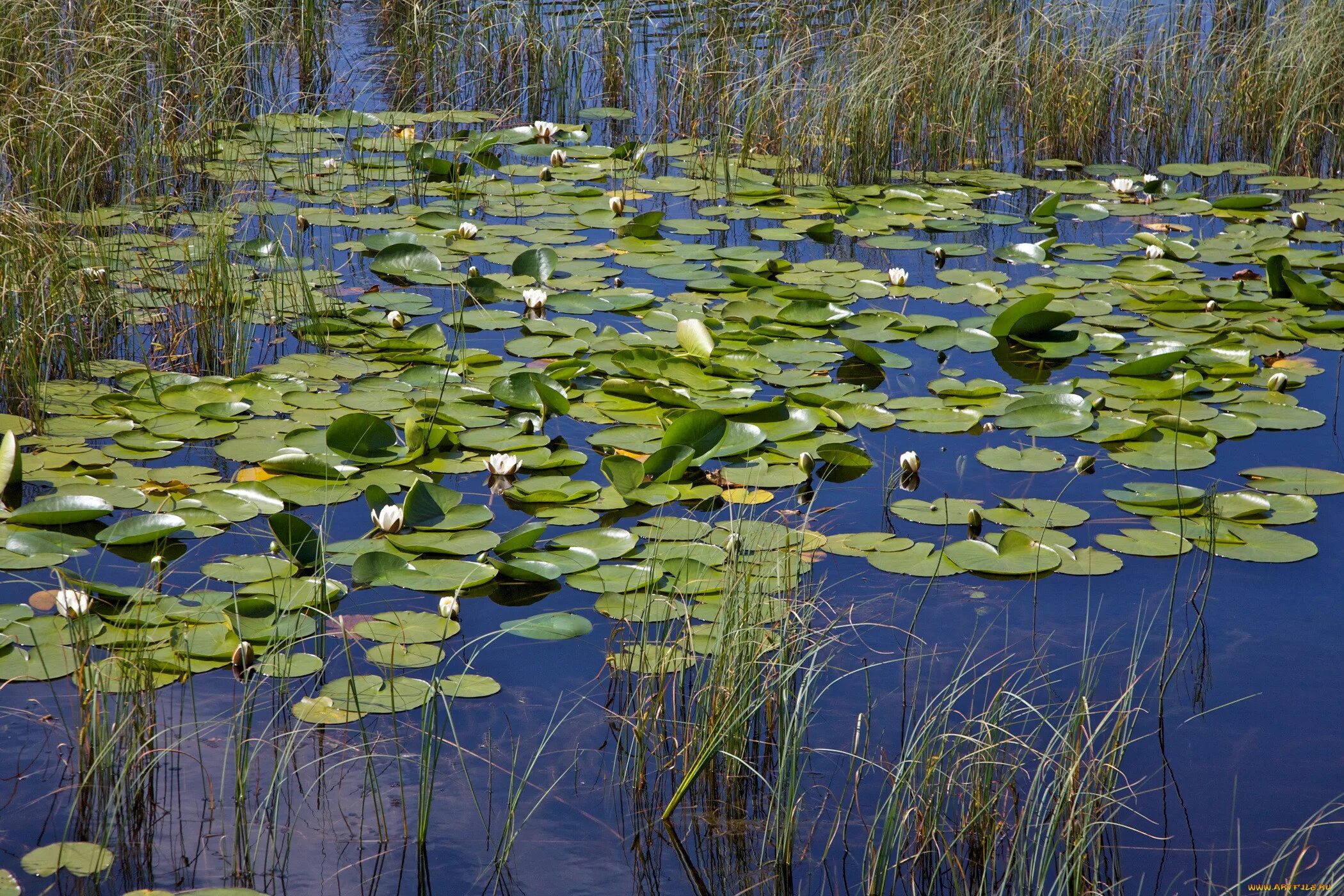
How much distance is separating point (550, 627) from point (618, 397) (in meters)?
1.32

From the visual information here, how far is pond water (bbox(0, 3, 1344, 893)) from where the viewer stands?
220 centimetres

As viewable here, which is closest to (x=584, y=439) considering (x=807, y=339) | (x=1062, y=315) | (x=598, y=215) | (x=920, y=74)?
(x=807, y=339)

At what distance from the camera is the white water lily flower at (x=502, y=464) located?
3361 millimetres

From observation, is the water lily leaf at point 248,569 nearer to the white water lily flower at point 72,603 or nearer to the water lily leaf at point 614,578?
the white water lily flower at point 72,603

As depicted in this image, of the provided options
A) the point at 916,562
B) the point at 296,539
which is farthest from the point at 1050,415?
the point at 296,539

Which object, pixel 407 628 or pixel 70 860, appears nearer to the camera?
pixel 70 860

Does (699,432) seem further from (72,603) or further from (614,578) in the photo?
(72,603)

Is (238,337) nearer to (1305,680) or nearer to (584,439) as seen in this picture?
(584,439)

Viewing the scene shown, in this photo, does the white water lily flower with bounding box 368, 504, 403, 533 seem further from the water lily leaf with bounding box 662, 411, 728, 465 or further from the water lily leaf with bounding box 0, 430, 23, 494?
the water lily leaf with bounding box 0, 430, 23, 494

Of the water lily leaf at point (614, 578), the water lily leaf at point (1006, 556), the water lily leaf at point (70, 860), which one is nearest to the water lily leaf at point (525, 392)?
the water lily leaf at point (614, 578)

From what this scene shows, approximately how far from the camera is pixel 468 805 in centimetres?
230

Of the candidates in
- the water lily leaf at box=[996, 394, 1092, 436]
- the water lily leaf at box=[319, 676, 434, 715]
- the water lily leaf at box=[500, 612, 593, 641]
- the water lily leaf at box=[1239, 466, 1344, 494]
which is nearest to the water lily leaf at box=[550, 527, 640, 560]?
the water lily leaf at box=[500, 612, 593, 641]

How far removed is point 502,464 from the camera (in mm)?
3363

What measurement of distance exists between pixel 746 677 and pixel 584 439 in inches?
60.6
